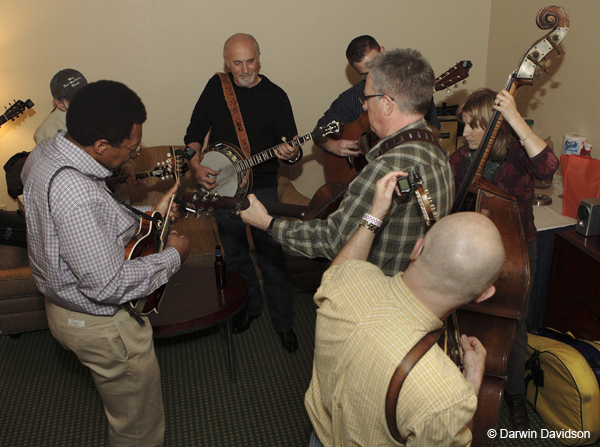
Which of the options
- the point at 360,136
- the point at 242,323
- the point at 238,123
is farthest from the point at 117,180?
the point at 360,136

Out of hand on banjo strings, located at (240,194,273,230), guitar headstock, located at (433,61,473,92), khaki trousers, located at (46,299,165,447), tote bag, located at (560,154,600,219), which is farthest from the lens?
tote bag, located at (560,154,600,219)

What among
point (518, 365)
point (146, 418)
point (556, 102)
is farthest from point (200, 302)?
point (556, 102)

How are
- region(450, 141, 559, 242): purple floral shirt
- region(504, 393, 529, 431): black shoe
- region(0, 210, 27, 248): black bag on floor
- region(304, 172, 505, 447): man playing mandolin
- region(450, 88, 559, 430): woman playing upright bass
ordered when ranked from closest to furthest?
1. region(304, 172, 505, 447): man playing mandolin
2. region(450, 88, 559, 430): woman playing upright bass
3. region(450, 141, 559, 242): purple floral shirt
4. region(504, 393, 529, 431): black shoe
5. region(0, 210, 27, 248): black bag on floor

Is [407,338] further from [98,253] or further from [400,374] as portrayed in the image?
[98,253]

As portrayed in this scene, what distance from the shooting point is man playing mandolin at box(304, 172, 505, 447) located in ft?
3.56

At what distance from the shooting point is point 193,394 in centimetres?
292

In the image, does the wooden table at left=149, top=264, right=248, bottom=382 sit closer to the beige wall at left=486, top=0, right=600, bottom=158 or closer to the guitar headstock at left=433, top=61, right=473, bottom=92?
the guitar headstock at left=433, top=61, right=473, bottom=92

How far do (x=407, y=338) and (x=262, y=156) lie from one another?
2.28 meters

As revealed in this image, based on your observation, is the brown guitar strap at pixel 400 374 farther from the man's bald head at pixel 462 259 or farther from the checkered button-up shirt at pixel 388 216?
the checkered button-up shirt at pixel 388 216

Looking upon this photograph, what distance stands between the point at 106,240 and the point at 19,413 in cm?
189

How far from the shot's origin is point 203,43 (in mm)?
4051

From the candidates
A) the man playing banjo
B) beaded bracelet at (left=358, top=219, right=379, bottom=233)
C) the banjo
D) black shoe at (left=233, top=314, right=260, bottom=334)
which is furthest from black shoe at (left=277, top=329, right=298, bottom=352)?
beaded bracelet at (left=358, top=219, right=379, bottom=233)

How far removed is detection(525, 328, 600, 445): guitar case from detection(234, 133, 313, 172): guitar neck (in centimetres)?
188

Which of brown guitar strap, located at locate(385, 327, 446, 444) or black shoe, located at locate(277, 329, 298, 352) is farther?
black shoe, located at locate(277, 329, 298, 352)
